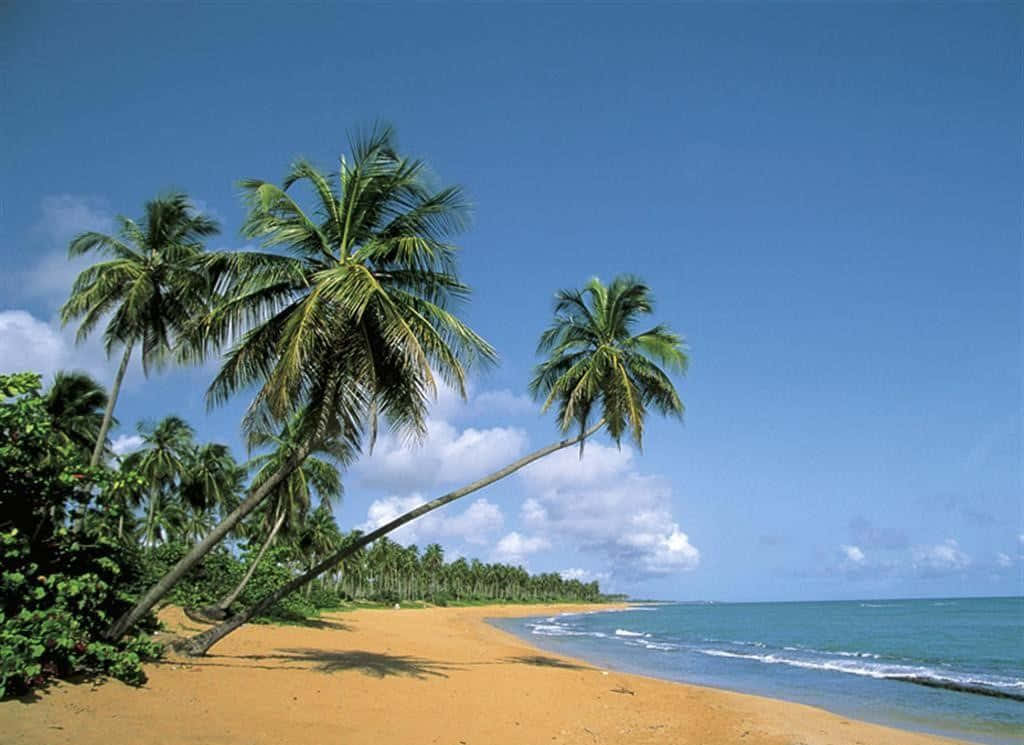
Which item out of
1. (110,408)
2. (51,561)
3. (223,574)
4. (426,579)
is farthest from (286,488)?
(426,579)

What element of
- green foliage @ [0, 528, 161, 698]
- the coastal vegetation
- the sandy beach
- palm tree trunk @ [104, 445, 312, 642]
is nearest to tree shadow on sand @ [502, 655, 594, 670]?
the sandy beach

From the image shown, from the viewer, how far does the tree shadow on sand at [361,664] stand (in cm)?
1317

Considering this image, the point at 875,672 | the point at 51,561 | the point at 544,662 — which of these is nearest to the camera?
the point at 51,561

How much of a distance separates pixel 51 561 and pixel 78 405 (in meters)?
15.2

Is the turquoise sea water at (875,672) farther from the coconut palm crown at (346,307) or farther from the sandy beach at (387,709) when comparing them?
the coconut palm crown at (346,307)

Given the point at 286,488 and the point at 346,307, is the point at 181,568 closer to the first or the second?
the point at 346,307

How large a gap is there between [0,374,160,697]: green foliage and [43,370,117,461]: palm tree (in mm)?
13565

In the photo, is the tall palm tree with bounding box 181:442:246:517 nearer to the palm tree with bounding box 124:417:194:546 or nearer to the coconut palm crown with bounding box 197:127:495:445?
the palm tree with bounding box 124:417:194:546

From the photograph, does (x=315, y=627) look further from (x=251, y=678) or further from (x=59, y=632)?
(x=59, y=632)

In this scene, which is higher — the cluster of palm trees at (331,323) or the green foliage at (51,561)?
the cluster of palm trees at (331,323)

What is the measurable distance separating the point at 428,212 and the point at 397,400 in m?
3.41

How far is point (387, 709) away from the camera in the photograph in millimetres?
9750

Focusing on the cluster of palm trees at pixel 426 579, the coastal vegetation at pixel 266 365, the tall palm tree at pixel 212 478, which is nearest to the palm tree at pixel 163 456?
the tall palm tree at pixel 212 478

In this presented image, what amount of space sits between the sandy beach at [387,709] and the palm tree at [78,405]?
9.50 meters
